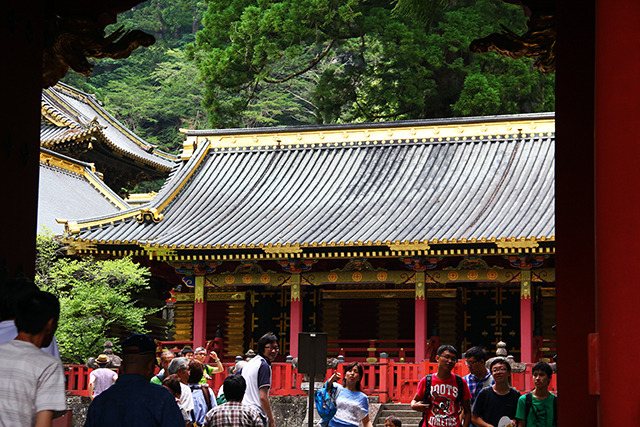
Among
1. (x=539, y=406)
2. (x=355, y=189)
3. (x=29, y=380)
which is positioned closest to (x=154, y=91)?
(x=355, y=189)

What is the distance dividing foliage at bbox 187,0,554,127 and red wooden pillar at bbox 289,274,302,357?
32.4ft

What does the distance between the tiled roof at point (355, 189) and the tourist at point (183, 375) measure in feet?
36.9

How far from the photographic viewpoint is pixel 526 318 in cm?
2033

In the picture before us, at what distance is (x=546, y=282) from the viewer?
21.4 m

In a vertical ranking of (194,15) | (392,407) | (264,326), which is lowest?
(392,407)

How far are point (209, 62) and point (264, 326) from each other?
10.4 metres

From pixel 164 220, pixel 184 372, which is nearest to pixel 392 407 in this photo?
pixel 164 220

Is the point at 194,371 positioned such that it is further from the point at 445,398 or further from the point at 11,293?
the point at 11,293

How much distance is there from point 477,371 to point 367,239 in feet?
37.2

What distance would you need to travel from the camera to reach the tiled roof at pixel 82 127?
33000 mm

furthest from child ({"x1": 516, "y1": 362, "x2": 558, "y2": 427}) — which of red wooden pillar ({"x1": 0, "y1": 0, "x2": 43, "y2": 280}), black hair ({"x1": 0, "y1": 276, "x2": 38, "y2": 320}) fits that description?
black hair ({"x1": 0, "y1": 276, "x2": 38, "y2": 320})

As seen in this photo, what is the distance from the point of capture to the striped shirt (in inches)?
295

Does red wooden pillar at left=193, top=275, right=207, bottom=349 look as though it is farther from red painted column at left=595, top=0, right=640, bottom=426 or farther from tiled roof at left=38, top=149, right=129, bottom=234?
red painted column at left=595, top=0, right=640, bottom=426

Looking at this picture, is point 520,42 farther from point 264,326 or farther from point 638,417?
point 264,326
